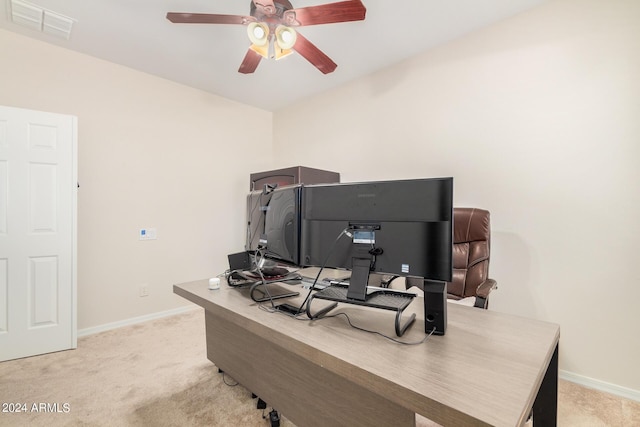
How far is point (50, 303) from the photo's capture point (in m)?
2.35

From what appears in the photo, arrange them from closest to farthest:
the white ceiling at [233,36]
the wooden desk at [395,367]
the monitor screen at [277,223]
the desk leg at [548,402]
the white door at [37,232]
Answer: the wooden desk at [395,367] → the desk leg at [548,402] → the monitor screen at [277,223] → the white ceiling at [233,36] → the white door at [37,232]

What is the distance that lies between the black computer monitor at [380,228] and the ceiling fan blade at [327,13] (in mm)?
1131

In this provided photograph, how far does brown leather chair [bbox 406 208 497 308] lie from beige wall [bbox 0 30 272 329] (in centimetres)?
262

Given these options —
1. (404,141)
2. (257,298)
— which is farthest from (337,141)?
(257,298)

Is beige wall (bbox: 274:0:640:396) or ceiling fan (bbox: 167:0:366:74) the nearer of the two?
ceiling fan (bbox: 167:0:366:74)

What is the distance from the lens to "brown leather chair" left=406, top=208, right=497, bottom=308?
1951 mm

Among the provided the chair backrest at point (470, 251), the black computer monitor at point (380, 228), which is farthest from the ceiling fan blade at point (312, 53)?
the chair backrest at point (470, 251)

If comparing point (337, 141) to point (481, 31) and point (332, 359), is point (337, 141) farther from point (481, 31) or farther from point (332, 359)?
point (332, 359)

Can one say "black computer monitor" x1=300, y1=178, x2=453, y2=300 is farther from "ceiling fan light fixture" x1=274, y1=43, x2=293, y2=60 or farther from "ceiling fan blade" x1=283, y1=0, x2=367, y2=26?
"ceiling fan light fixture" x1=274, y1=43, x2=293, y2=60

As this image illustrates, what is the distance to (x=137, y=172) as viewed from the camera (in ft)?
9.82

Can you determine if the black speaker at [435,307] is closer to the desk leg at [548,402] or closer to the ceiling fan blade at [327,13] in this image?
the desk leg at [548,402]

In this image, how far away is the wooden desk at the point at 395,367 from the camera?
64cm

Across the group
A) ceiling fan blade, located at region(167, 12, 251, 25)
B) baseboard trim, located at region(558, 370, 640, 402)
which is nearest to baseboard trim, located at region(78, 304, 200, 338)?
ceiling fan blade, located at region(167, 12, 251, 25)

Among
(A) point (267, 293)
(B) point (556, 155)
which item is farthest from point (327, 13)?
(B) point (556, 155)
